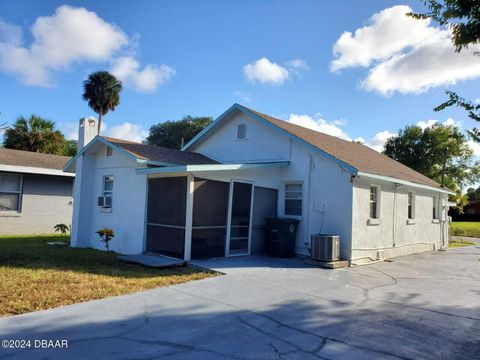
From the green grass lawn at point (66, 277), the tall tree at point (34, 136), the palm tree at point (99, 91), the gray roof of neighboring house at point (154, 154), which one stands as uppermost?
the palm tree at point (99, 91)

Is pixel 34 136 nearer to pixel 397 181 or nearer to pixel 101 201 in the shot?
pixel 101 201

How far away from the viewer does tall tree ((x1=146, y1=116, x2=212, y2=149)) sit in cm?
5076

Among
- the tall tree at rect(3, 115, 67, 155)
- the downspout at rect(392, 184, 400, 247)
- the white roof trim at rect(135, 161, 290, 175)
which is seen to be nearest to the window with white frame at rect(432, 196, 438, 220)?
the downspout at rect(392, 184, 400, 247)

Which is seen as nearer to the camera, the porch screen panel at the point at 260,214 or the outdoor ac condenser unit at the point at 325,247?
the outdoor ac condenser unit at the point at 325,247

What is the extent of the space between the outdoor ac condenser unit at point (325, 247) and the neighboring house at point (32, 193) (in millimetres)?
12916

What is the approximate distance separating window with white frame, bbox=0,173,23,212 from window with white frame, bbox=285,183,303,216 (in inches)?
488

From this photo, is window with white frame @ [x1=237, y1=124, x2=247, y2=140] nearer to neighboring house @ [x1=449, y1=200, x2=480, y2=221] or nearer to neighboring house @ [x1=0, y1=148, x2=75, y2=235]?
neighboring house @ [x1=0, y1=148, x2=75, y2=235]

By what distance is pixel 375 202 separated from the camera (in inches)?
525

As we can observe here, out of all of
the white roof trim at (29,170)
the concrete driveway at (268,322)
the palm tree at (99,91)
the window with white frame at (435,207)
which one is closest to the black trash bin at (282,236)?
the concrete driveway at (268,322)

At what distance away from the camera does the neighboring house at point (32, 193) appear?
56.4 ft

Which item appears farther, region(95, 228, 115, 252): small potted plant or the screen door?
region(95, 228, 115, 252): small potted plant

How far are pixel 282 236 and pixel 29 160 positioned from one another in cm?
1294

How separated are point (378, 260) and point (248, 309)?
25.5 feet

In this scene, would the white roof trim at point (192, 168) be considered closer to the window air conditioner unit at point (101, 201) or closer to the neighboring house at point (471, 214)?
the window air conditioner unit at point (101, 201)
